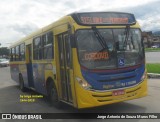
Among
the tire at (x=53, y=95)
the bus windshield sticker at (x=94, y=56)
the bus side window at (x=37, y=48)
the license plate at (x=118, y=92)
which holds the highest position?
the bus side window at (x=37, y=48)

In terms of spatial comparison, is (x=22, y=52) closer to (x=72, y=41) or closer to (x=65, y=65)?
(x=65, y=65)

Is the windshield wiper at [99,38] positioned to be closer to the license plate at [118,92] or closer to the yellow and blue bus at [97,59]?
the yellow and blue bus at [97,59]

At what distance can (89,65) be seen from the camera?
29.9 feet

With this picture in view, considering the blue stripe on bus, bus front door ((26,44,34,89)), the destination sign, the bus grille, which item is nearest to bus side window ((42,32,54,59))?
the destination sign

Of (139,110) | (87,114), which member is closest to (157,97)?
(139,110)

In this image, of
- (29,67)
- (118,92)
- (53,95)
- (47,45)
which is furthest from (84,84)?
(29,67)

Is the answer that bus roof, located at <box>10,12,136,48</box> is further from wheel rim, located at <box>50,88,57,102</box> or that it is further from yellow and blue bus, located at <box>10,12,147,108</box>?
wheel rim, located at <box>50,88,57,102</box>

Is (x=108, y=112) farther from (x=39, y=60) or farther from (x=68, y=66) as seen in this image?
(x=39, y=60)

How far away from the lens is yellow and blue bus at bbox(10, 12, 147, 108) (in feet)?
29.7

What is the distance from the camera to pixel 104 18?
379 inches

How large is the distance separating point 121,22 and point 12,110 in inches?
195

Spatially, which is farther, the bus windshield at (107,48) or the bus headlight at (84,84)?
the bus windshield at (107,48)

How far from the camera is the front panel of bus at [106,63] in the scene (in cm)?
904

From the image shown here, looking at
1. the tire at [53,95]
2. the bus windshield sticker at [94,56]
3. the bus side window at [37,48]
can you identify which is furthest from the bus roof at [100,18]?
the bus side window at [37,48]
